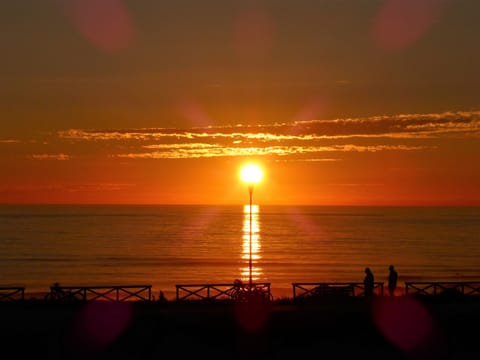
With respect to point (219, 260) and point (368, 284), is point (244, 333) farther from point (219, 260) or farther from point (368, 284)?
point (219, 260)

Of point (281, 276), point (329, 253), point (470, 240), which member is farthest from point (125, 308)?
point (470, 240)

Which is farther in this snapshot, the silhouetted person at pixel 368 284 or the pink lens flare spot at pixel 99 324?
the silhouetted person at pixel 368 284

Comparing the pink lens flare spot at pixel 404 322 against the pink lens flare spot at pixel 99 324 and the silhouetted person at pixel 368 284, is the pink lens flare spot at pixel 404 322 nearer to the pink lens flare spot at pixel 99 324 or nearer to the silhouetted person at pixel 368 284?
the silhouetted person at pixel 368 284

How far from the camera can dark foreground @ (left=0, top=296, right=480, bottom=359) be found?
23047mm

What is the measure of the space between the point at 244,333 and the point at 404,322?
589cm

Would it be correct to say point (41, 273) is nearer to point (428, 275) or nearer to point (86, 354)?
point (428, 275)

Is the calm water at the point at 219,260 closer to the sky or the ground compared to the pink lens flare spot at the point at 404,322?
closer to the sky

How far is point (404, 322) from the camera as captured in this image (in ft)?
85.7

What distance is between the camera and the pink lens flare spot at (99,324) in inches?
920

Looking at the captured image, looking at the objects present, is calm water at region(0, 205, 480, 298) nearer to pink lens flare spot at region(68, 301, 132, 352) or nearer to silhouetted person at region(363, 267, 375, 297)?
silhouetted person at region(363, 267, 375, 297)

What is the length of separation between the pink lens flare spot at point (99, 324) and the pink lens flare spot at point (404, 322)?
8.96m

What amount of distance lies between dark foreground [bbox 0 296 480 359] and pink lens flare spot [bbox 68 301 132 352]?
3 centimetres

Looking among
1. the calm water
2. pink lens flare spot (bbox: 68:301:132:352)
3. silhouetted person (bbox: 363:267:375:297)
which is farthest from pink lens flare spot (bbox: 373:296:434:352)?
the calm water

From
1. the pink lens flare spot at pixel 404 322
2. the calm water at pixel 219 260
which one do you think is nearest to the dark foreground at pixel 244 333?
the pink lens flare spot at pixel 404 322
